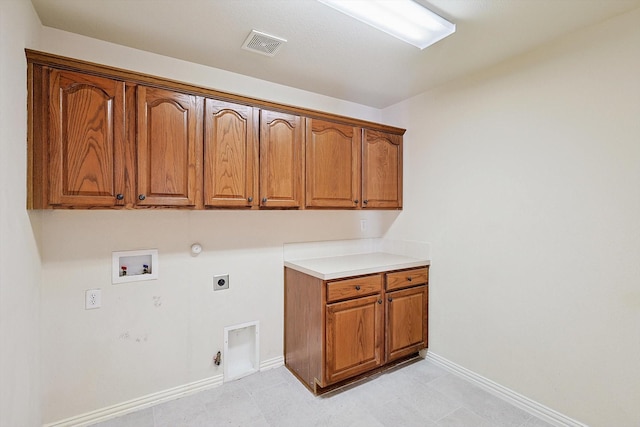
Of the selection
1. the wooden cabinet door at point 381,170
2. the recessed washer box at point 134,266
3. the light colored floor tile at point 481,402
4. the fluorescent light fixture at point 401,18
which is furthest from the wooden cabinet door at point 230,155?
the light colored floor tile at point 481,402

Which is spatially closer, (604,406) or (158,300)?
(604,406)

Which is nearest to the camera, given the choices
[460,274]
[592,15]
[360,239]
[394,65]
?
[592,15]

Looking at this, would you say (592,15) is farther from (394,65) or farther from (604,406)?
(604,406)

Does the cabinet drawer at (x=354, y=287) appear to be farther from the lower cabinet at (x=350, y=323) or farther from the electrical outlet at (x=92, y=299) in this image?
the electrical outlet at (x=92, y=299)

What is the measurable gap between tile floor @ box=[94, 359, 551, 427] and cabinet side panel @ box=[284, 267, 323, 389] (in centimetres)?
15

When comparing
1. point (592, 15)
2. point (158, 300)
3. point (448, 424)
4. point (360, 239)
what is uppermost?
point (592, 15)

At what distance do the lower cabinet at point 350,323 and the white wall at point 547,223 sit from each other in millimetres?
279

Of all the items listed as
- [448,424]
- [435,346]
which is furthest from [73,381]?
[435,346]

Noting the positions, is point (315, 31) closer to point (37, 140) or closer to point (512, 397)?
point (37, 140)

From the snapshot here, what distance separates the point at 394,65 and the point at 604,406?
101 inches

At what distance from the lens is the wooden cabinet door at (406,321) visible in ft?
8.21

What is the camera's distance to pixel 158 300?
2.12 meters

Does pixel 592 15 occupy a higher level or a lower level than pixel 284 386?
higher

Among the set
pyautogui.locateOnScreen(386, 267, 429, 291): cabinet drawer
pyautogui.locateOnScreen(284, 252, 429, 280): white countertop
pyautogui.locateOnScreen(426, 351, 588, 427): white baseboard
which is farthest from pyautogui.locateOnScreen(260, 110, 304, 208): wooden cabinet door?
pyautogui.locateOnScreen(426, 351, 588, 427): white baseboard
